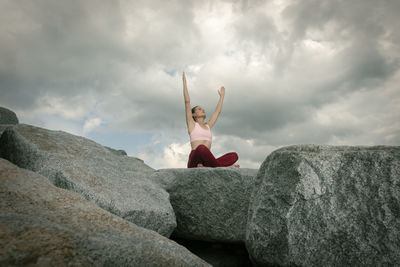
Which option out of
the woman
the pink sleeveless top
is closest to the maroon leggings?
the woman

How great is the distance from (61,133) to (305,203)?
3.44 meters

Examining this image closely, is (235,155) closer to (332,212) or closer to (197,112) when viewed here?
(197,112)

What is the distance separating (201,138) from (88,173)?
3.70m

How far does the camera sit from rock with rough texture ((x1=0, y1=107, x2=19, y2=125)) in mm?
7910

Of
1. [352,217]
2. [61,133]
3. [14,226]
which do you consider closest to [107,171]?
[61,133]

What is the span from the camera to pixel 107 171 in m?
3.94

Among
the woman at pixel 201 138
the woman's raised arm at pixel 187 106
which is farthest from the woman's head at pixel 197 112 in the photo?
the woman's raised arm at pixel 187 106

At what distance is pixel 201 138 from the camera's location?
702 cm

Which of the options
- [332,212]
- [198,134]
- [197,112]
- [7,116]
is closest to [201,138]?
[198,134]

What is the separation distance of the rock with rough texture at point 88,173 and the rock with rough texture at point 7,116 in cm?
482

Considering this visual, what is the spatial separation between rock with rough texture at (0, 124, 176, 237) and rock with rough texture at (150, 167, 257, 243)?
0.48m

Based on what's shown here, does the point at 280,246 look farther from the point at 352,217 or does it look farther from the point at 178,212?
the point at 178,212

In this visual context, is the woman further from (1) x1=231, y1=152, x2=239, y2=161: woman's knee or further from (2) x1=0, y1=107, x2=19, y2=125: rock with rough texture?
(2) x1=0, y1=107, x2=19, y2=125: rock with rough texture

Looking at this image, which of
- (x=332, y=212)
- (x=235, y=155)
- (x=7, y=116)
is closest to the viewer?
(x=332, y=212)
